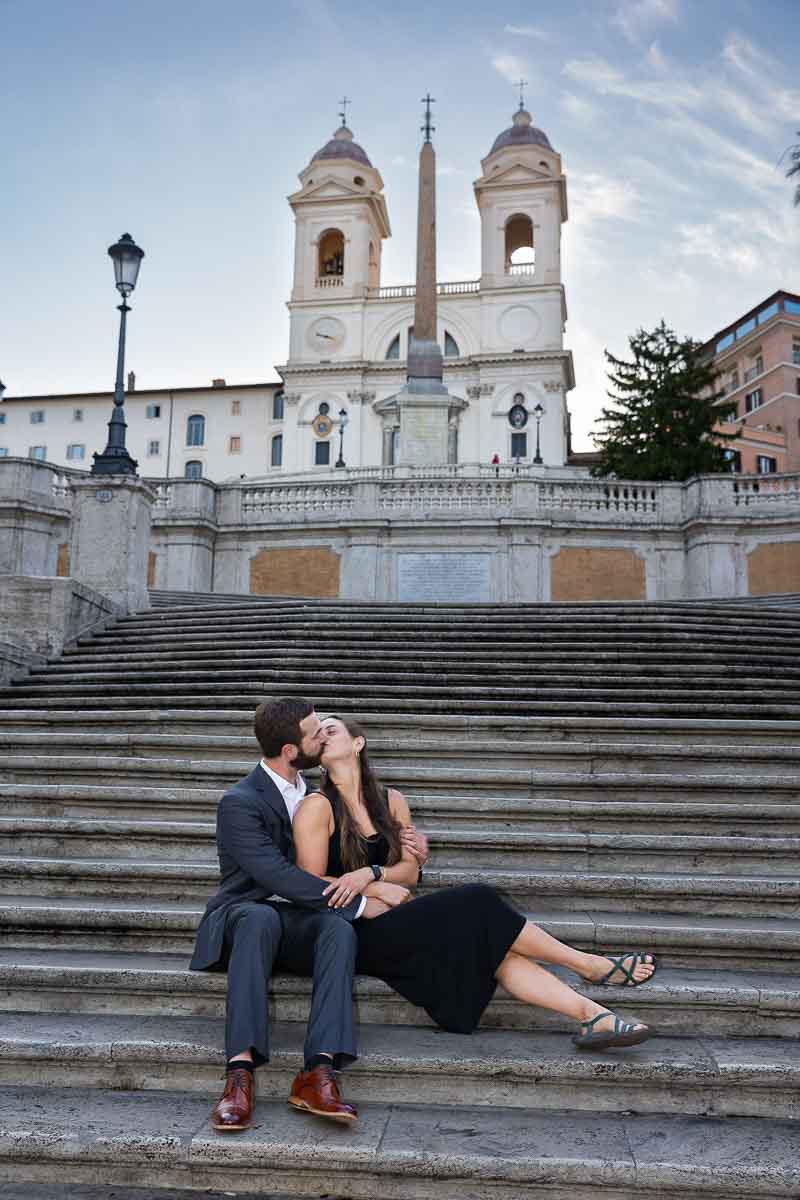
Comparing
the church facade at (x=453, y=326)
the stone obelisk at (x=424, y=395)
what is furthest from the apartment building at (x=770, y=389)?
the stone obelisk at (x=424, y=395)

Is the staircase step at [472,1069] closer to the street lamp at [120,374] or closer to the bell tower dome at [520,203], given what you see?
the street lamp at [120,374]

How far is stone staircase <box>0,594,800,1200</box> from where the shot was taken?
3.28m

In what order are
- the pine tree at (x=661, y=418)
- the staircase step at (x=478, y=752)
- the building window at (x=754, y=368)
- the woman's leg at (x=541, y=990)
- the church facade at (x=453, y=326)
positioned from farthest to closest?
the building window at (x=754, y=368)
the church facade at (x=453, y=326)
the pine tree at (x=661, y=418)
the staircase step at (x=478, y=752)
the woman's leg at (x=541, y=990)

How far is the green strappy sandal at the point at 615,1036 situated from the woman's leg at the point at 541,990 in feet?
0.09

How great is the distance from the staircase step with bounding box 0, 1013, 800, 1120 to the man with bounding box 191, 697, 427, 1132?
0.20 metres

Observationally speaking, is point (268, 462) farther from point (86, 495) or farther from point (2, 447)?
point (86, 495)

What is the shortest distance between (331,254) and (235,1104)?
2471 inches

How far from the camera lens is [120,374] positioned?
38.8ft

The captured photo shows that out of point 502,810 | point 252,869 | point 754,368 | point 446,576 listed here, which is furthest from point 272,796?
point 754,368

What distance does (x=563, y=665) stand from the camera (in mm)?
8688

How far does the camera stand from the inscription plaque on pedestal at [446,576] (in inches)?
762

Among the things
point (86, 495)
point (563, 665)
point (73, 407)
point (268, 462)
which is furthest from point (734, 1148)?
point (73, 407)

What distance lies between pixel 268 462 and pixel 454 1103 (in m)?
61.8

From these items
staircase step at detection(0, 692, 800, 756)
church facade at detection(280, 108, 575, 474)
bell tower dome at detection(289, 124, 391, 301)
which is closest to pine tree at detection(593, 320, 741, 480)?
church facade at detection(280, 108, 575, 474)
